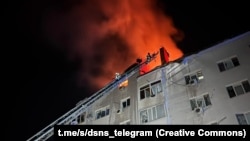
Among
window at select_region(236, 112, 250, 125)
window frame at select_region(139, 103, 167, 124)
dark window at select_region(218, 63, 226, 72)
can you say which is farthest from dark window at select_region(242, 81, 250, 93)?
window frame at select_region(139, 103, 167, 124)

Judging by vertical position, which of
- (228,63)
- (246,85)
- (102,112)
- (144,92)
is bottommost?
(246,85)

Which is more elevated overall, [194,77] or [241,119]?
[194,77]

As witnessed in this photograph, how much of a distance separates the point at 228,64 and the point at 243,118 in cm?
514

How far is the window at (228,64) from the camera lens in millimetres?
22503

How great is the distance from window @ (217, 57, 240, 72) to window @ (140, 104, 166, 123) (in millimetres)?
6062

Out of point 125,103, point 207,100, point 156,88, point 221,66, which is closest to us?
point 207,100

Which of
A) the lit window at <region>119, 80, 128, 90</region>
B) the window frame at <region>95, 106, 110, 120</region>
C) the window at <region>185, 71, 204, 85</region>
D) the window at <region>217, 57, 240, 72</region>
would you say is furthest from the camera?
the lit window at <region>119, 80, 128, 90</region>

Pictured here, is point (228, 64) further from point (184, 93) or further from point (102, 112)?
point (102, 112)

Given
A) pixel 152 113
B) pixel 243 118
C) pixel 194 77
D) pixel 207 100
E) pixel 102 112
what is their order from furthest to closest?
1. pixel 102 112
2. pixel 152 113
3. pixel 194 77
4. pixel 207 100
5. pixel 243 118

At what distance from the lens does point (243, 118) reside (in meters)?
19.5

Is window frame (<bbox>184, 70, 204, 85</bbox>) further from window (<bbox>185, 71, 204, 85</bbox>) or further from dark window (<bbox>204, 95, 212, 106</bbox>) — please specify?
dark window (<bbox>204, 95, 212, 106</bbox>)

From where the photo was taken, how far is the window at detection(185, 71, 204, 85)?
2381 cm

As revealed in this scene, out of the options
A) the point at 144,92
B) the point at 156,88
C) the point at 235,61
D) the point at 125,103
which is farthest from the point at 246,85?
the point at 125,103

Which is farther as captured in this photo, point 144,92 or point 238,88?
point 144,92
